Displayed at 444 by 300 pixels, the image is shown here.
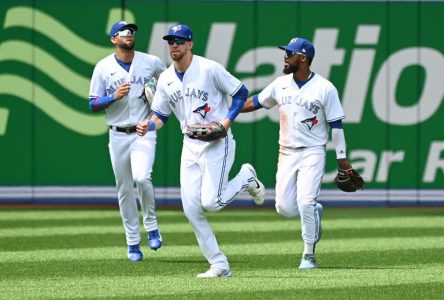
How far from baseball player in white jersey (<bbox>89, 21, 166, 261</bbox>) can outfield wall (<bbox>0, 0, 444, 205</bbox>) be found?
769 cm

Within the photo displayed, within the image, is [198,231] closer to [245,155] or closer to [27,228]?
[27,228]

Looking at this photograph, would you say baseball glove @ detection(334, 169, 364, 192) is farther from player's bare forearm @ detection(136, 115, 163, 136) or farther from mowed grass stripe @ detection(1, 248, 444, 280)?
player's bare forearm @ detection(136, 115, 163, 136)

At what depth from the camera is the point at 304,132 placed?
12367mm

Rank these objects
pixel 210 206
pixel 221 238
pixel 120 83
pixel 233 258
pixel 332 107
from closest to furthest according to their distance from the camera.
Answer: pixel 210 206 < pixel 332 107 < pixel 120 83 < pixel 233 258 < pixel 221 238

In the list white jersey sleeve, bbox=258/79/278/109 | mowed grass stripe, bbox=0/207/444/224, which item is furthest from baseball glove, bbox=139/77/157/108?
mowed grass stripe, bbox=0/207/444/224

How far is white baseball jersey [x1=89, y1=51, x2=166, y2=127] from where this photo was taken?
13.2 metres

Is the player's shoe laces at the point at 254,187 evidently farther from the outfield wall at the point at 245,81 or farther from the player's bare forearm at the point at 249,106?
the outfield wall at the point at 245,81

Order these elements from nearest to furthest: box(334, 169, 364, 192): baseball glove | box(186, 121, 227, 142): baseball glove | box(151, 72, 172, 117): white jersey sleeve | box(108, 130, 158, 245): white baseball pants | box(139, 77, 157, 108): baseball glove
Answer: box(186, 121, 227, 142): baseball glove → box(151, 72, 172, 117): white jersey sleeve → box(334, 169, 364, 192): baseball glove → box(139, 77, 157, 108): baseball glove → box(108, 130, 158, 245): white baseball pants

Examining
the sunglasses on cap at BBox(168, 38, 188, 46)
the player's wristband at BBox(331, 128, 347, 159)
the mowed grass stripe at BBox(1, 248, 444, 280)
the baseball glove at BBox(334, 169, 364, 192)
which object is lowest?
the mowed grass stripe at BBox(1, 248, 444, 280)

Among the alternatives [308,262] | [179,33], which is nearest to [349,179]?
[308,262]

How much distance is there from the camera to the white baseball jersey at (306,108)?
1225 cm

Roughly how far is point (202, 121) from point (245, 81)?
Result: 9996mm

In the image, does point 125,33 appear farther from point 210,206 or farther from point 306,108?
point 210,206

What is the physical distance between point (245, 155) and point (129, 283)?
10.2m
